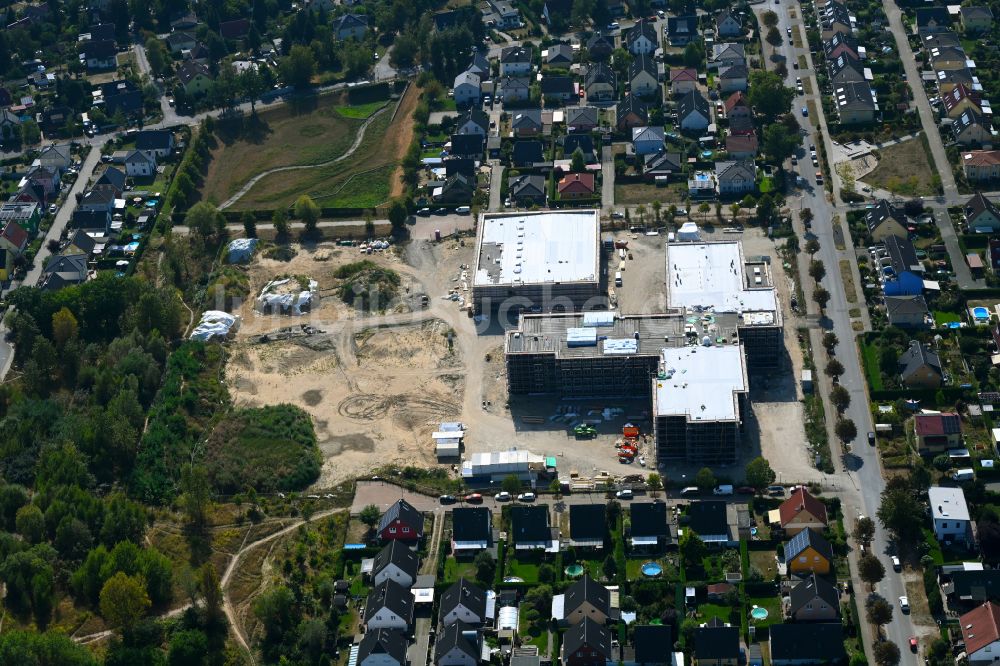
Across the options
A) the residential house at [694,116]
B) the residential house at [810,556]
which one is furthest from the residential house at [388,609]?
the residential house at [694,116]

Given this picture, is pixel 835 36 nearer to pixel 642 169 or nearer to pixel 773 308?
pixel 642 169

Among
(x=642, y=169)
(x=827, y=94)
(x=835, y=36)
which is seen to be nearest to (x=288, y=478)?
(x=642, y=169)

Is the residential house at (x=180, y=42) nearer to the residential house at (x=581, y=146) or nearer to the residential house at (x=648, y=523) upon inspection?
the residential house at (x=581, y=146)

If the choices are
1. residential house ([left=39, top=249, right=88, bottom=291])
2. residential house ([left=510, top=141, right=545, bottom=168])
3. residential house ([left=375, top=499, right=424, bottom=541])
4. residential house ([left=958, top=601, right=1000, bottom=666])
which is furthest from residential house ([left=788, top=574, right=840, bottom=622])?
residential house ([left=39, top=249, right=88, bottom=291])

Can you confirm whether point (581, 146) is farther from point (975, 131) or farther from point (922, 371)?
point (922, 371)

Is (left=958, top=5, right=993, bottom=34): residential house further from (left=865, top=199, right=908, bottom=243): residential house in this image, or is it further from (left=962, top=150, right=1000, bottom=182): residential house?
(left=865, top=199, right=908, bottom=243): residential house

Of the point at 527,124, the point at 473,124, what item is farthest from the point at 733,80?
the point at 473,124

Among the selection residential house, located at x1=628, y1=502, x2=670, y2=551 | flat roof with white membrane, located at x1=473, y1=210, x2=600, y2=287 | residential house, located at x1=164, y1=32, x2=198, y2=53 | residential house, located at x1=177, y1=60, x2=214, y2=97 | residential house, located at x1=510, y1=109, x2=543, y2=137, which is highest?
residential house, located at x1=628, y1=502, x2=670, y2=551

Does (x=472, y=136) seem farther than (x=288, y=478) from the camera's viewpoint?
Yes
